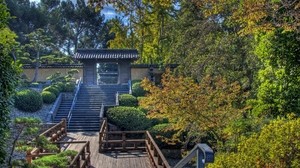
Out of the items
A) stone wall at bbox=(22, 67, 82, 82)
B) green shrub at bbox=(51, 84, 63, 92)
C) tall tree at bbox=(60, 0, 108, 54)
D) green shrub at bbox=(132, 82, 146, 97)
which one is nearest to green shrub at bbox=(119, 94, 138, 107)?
green shrub at bbox=(132, 82, 146, 97)

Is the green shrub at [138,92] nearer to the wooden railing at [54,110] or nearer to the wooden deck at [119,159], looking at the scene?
the wooden railing at [54,110]

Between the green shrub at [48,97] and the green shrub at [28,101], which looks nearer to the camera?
the green shrub at [28,101]

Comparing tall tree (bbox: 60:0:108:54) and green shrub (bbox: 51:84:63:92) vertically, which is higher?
tall tree (bbox: 60:0:108:54)

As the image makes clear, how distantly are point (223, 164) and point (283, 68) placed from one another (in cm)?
477

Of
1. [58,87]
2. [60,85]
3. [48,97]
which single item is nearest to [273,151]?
[48,97]

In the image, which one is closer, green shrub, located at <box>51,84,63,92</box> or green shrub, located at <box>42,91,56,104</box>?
green shrub, located at <box>42,91,56,104</box>

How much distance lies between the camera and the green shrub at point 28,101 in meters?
18.6

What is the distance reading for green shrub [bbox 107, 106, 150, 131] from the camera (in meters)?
16.2

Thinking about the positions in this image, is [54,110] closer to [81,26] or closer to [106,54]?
[106,54]

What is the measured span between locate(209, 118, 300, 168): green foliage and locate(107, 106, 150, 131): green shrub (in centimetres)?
1187

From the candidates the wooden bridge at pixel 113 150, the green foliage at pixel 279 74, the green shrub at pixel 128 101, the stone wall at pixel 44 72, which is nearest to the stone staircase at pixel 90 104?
the green shrub at pixel 128 101

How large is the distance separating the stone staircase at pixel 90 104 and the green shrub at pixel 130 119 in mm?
1953

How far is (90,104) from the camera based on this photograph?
69.5 feet

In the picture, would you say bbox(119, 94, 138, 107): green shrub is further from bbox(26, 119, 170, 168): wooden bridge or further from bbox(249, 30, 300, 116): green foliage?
bbox(249, 30, 300, 116): green foliage
